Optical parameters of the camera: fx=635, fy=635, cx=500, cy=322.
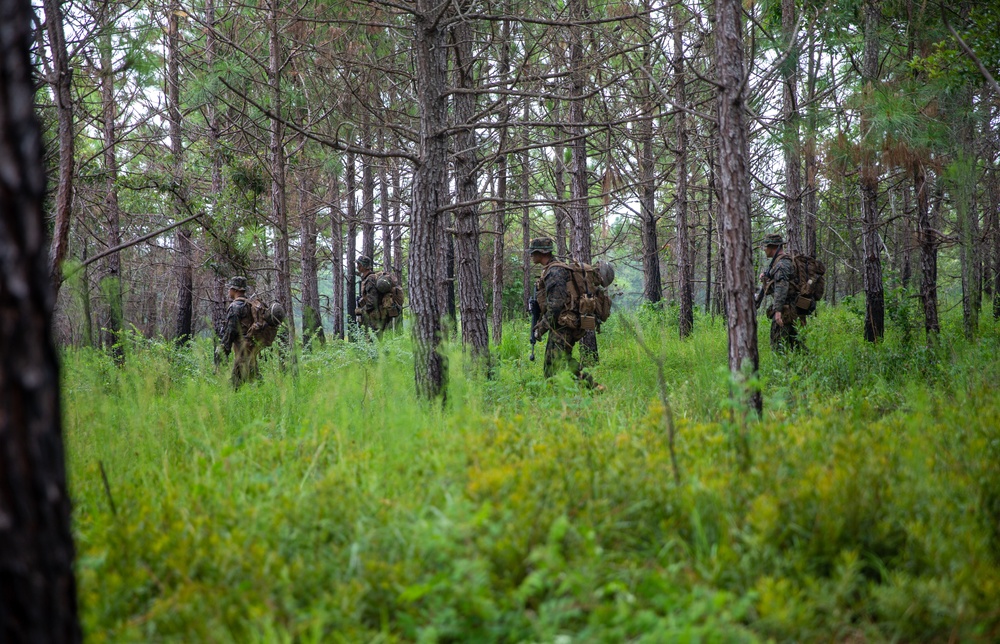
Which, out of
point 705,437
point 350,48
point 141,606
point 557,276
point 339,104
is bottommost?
point 141,606

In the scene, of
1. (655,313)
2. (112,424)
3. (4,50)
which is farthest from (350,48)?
(655,313)

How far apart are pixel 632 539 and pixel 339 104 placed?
20.3ft

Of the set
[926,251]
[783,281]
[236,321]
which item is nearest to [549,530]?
[236,321]

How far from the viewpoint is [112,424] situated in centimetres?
539

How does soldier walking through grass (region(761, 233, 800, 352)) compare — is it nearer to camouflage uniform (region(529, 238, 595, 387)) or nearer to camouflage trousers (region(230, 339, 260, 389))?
camouflage uniform (region(529, 238, 595, 387))

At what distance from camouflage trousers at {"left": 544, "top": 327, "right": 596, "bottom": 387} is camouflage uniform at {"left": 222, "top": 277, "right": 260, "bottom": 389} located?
4.19 meters

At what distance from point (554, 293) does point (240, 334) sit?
4.80 metres

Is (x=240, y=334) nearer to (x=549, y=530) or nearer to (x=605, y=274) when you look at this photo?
(x=605, y=274)

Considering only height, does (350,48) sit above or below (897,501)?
above

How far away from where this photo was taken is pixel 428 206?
578 centimetres

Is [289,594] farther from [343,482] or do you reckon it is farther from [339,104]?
[339,104]

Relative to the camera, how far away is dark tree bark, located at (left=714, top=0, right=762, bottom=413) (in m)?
4.79

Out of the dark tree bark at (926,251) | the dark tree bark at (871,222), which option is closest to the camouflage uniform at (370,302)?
the dark tree bark at (871,222)

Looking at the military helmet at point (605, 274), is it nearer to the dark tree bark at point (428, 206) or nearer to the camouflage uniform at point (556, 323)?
the camouflage uniform at point (556, 323)
